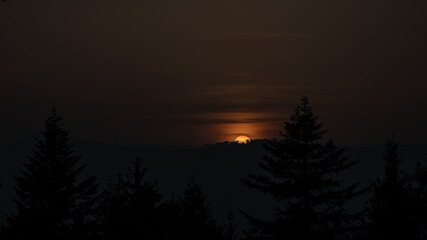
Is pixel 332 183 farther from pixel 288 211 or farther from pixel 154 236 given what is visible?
pixel 154 236

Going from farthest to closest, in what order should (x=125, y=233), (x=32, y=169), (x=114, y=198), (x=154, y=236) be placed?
(x=32, y=169)
(x=114, y=198)
(x=125, y=233)
(x=154, y=236)

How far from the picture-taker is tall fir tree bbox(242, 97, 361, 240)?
30.5 m

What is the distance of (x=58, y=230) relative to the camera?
108 feet

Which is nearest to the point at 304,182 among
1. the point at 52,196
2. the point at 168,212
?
the point at 168,212

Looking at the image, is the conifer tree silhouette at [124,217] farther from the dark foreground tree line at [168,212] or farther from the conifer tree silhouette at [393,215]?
the conifer tree silhouette at [393,215]

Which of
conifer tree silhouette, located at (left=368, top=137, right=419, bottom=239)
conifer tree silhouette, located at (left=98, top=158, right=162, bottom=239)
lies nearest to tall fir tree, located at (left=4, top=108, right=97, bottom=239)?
conifer tree silhouette, located at (left=98, top=158, right=162, bottom=239)

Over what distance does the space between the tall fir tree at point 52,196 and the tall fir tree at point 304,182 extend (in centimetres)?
1169

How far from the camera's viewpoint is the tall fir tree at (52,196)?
3091 centimetres

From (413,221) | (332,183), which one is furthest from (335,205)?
(413,221)

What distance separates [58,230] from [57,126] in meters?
9.11

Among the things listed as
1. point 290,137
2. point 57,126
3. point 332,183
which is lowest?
point 332,183

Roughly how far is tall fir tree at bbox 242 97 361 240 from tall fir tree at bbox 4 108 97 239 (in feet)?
38.4

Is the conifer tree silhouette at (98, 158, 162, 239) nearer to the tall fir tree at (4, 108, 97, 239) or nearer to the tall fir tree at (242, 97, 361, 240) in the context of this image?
the tall fir tree at (4, 108, 97, 239)

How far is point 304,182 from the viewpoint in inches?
1208
